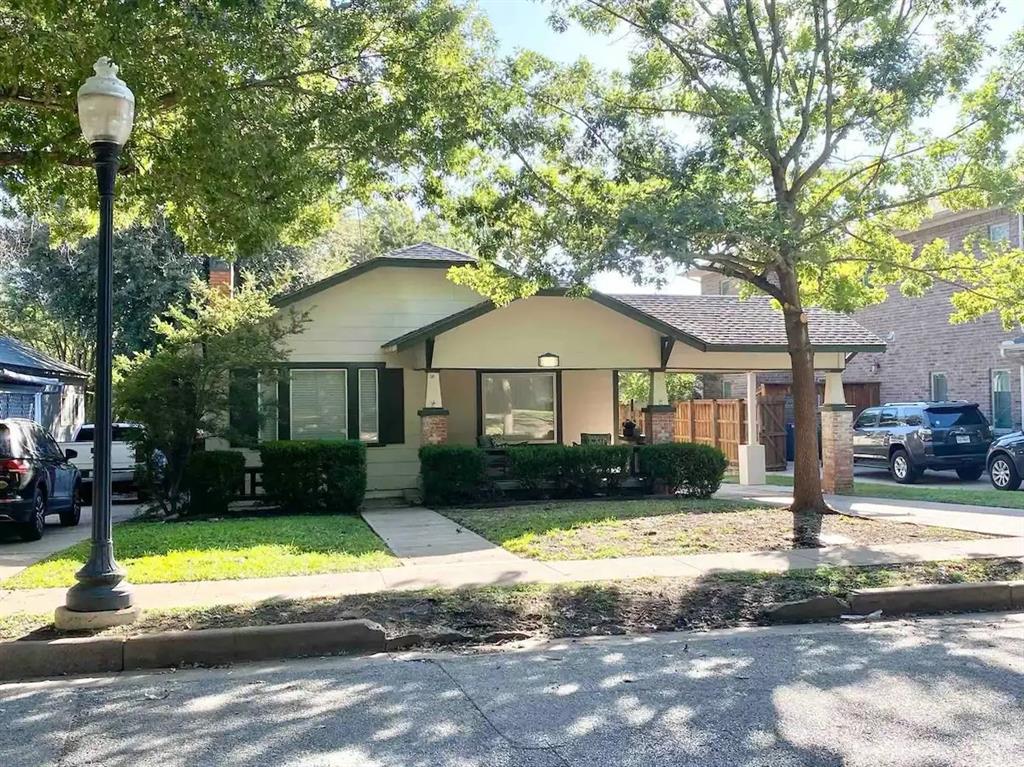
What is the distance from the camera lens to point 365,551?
1018cm

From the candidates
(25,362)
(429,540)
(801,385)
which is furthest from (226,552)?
(25,362)

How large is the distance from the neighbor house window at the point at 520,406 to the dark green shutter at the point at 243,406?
488 cm

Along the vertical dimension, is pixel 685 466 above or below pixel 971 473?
above

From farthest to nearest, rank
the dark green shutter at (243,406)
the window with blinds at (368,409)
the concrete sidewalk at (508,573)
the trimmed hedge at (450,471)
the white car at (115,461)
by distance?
the white car at (115,461), the window with blinds at (368,409), the trimmed hedge at (450,471), the dark green shutter at (243,406), the concrete sidewalk at (508,573)

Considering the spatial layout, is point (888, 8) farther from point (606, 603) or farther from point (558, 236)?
point (606, 603)

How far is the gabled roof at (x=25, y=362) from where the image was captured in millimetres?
20759

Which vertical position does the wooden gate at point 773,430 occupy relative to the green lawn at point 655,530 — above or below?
above

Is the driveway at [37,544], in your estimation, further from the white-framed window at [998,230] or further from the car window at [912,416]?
the white-framed window at [998,230]

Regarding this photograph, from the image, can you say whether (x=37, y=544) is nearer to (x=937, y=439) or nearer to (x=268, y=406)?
(x=268, y=406)

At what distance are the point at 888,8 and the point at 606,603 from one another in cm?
806

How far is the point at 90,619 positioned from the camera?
6.54 m

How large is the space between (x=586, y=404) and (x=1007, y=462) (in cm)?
840

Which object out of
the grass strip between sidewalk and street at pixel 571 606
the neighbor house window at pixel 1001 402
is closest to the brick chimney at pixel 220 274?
the grass strip between sidewalk and street at pixel 571 606

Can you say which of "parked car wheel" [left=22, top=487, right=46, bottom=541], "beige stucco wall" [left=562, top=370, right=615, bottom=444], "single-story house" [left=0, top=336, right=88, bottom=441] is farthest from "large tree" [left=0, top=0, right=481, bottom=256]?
"single-story house" [left=0, top=336, right=88, bottom=441]
